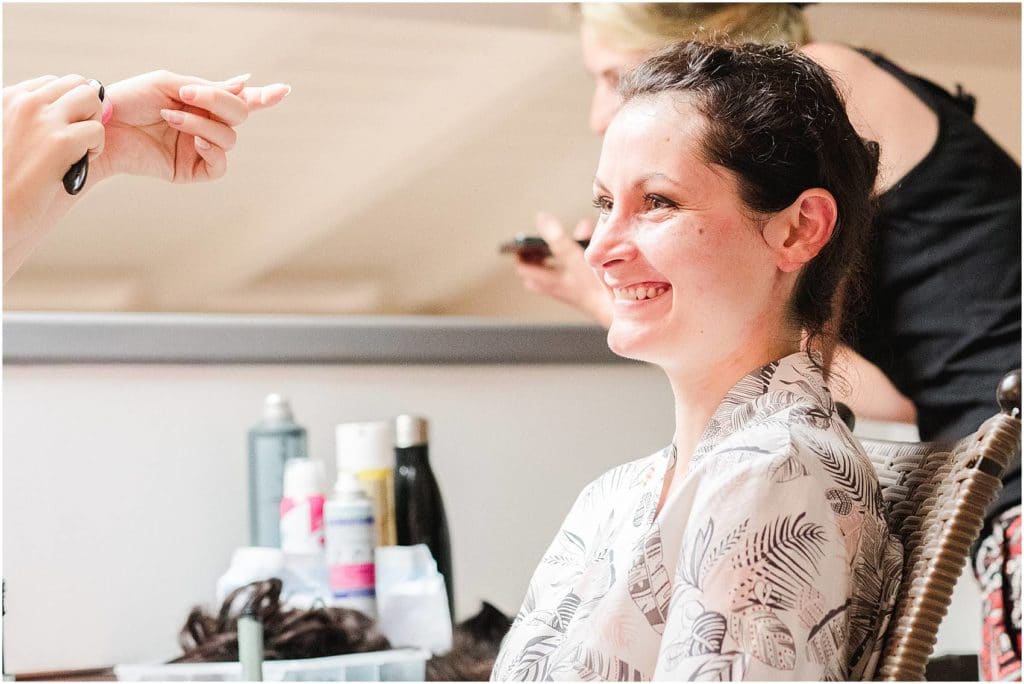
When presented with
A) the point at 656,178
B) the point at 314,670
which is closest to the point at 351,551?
the point at 314,670

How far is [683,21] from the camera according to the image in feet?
5.53

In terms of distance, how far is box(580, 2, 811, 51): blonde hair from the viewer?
1.67 m

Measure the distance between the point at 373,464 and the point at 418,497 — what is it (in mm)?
99

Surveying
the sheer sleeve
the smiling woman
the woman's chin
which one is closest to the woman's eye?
the smiling woman

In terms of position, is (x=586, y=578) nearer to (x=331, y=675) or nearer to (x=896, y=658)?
(x=896, y=658)

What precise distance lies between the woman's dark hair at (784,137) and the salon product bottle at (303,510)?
2.82 ft

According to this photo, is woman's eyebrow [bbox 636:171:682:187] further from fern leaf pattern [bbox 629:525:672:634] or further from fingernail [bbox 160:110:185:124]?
fingernail [bbox 160:110:185:124]

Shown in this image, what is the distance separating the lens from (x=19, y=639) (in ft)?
5.39

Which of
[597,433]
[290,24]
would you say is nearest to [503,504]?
[597,433]

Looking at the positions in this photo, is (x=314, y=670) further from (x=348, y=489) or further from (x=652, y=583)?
(x=652, y=583)

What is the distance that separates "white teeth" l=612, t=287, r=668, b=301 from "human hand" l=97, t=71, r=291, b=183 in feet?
1.16

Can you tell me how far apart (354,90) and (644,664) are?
1.19m

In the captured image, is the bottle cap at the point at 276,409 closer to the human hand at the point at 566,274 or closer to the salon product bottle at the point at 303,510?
the salon product bottle at the point at 303,510

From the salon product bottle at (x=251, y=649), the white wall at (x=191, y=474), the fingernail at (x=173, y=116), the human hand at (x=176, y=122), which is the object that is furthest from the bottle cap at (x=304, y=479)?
the fingernail at (x=173, y=116)
